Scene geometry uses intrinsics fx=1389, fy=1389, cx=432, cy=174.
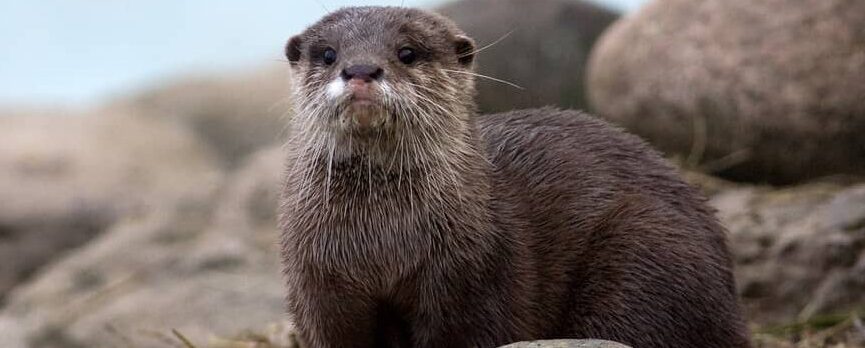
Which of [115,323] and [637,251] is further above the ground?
[637,251]

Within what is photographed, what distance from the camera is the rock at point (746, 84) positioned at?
6305mm

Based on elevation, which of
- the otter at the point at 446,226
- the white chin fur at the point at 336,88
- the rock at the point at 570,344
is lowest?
the rock at the point at 570,344

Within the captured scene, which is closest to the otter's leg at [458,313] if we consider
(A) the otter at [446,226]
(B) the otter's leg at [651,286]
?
(A) the otter at [446,226]

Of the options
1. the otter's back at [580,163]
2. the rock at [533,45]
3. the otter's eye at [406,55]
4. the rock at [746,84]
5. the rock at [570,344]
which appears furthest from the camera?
the rock at [533,45]

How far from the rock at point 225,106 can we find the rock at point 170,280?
4.75 metres

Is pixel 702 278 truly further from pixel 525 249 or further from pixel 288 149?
pixel 288 149

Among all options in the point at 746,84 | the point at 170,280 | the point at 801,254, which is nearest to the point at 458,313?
the point at 801,254

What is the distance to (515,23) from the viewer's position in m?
8.48

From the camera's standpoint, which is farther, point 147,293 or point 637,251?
point 147,293

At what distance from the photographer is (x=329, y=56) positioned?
153 inches

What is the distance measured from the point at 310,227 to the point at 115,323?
275 centimetres

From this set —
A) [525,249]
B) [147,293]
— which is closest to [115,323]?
[147,293]

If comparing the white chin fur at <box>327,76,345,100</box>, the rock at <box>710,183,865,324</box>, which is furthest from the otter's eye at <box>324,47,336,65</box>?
the rock at <box>710,183,865,324</box>

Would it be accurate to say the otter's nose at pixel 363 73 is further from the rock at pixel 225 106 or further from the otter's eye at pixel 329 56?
the rock at pixel 225 106
